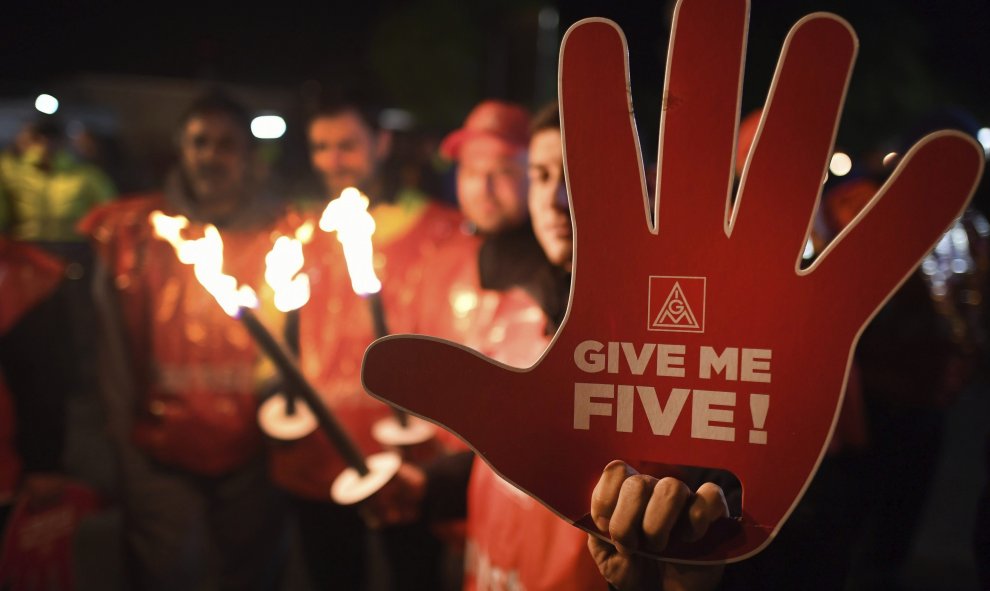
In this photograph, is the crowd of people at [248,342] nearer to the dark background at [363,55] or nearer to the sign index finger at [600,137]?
the sign index finger at [600,137]

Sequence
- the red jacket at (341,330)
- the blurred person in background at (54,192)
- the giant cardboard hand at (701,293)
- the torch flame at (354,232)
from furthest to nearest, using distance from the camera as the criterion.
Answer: the blurred person in background at (54,192)
the red jacket at (341,330)
the torch flame at (354,232)
the giant cardboard hand at (701,293)

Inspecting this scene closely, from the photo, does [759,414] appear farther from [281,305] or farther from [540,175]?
[281,305]

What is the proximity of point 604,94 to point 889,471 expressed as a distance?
3.01 meters

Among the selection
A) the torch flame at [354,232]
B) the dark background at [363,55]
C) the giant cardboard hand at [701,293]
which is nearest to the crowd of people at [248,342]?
the torch flame at [354,232]

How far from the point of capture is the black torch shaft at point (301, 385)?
1843mm

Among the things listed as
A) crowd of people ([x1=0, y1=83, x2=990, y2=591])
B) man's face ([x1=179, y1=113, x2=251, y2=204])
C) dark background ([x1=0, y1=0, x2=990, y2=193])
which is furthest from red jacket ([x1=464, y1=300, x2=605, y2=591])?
dark background ([x1=0, y1=0, x2=990, y2=193])

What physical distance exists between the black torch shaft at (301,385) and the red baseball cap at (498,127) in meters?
1.11

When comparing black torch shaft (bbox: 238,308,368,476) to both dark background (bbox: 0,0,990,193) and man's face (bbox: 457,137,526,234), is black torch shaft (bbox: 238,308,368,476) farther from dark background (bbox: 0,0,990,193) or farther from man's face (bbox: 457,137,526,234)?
dark background (bbox: 0,0,990,193)

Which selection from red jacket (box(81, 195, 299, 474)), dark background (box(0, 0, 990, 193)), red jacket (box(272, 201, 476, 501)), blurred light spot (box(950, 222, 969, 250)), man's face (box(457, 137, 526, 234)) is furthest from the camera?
dark background (box(0, 0, 990, 193))

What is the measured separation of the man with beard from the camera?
2941 millimetres

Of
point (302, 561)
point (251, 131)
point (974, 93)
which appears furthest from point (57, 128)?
point (974, 93)

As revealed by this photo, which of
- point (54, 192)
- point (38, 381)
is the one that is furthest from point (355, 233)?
point (54, 192)

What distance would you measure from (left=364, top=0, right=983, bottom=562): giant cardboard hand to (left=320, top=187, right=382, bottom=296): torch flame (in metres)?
0.70

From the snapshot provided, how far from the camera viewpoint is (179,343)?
294cm
